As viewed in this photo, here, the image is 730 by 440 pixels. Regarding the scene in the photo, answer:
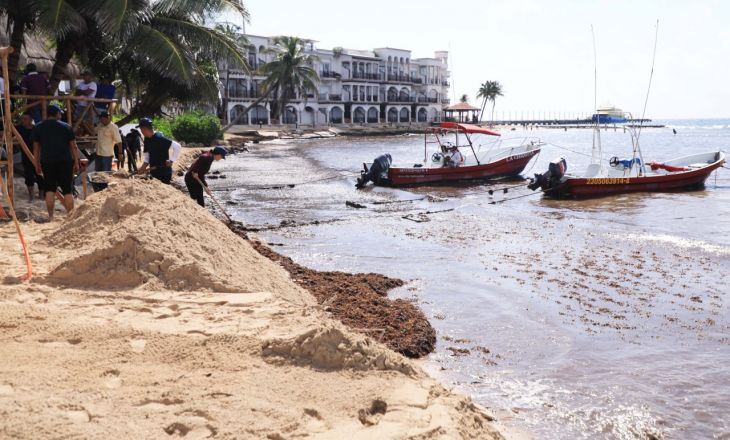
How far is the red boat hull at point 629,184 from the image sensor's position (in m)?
21.2

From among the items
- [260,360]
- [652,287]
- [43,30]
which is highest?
[43,30]

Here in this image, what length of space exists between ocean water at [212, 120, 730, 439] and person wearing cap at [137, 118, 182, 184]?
2.67 meters

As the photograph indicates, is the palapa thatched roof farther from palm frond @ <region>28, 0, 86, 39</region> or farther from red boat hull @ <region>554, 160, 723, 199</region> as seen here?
red boat hull @ <region>554, 160, 723, 199</region>

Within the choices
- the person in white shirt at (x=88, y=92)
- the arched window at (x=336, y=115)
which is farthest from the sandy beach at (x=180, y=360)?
the arched window at (x=336, y=115)

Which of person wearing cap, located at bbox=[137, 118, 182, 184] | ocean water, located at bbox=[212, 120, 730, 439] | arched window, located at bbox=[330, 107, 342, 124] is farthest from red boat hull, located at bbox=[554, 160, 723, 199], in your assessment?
arched window, located at bbox=[330, 107, 342, 124]

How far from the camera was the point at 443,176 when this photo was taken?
25016 mm

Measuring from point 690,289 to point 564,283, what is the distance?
1809 millimetres

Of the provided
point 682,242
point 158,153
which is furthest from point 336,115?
point 158,153

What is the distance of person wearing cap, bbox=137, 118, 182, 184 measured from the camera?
10109mm

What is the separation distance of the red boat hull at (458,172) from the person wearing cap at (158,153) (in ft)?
47.7

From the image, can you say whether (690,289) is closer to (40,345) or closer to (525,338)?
(525,338)

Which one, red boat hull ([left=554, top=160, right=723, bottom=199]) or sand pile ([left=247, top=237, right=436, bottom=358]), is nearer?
sand pile ([left=247, top=237, right=436, bottom=358])

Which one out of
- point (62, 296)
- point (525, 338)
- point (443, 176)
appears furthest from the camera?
point (443, 176)

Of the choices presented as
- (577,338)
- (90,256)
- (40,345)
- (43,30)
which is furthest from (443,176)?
(40,345)
